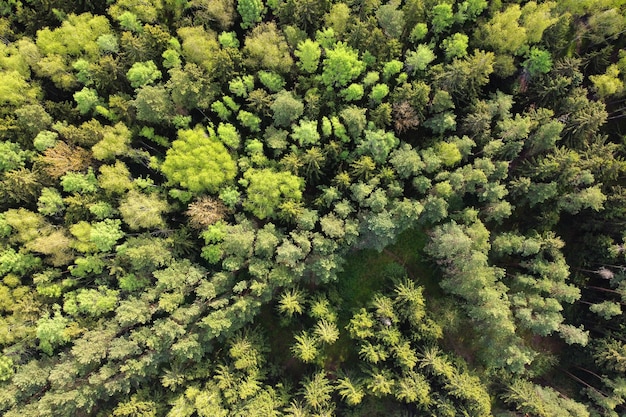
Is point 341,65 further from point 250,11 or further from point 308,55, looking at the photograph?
point 250,11

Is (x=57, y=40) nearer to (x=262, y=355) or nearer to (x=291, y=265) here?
(x=291, y=265)

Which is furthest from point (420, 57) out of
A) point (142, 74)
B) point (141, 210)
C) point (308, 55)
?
point (141, 210)

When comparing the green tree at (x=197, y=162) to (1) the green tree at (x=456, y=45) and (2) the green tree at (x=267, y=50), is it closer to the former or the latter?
(2) the green tree at (x=267, y=50)

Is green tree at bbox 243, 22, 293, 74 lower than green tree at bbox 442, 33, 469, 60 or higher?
lower

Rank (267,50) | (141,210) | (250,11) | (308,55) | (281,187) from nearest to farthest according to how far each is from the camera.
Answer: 1. (141,210)
2. (267,50)
3. (308,55)
4. (250,11)
5. (281,187)

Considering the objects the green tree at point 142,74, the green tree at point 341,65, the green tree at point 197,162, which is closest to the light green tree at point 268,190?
the green tree at point 197,162

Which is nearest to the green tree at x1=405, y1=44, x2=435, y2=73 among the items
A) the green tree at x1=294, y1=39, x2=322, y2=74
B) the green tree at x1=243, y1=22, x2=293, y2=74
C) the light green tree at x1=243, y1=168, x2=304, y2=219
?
the green tree at x1=294, y1=39, x2=322, y2=74

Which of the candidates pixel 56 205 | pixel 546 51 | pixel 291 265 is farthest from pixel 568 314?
pixel 56 205

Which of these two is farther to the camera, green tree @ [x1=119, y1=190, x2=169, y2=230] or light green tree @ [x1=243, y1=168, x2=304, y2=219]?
light green tree @ [x1=243, y1=168, x2=304, y2=219]

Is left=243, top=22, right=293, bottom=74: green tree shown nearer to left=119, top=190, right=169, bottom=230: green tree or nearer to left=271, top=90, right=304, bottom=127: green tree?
left=271, top=90, right=304, bottom=127: green tree
